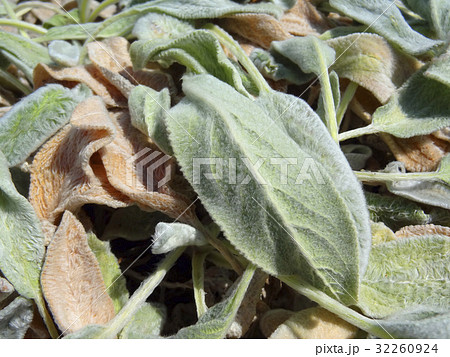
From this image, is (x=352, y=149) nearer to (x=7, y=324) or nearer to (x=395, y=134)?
(x=395, y=134)

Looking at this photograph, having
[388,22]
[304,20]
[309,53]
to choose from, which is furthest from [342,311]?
[304,20]

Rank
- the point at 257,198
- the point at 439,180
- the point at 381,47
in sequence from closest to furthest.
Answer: the point at 257,198 → the point at 439,180 → the point at 381,47

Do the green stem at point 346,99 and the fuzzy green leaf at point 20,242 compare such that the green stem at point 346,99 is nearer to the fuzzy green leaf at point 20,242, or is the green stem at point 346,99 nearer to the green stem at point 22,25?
the fuzzy green leaf at point 20,242

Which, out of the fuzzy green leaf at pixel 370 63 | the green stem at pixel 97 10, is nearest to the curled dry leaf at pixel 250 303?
the fuzzy green leaf at pixel 370 63

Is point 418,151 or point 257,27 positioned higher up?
point 257,27

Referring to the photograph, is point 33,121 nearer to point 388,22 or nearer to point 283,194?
point 283,194

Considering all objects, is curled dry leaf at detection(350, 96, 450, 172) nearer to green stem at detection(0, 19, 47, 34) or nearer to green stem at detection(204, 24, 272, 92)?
green stem at detection(204, 24, 272, 92)

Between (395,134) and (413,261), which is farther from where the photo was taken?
(395,134)

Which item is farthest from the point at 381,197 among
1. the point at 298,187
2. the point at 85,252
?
the point at 85,252
